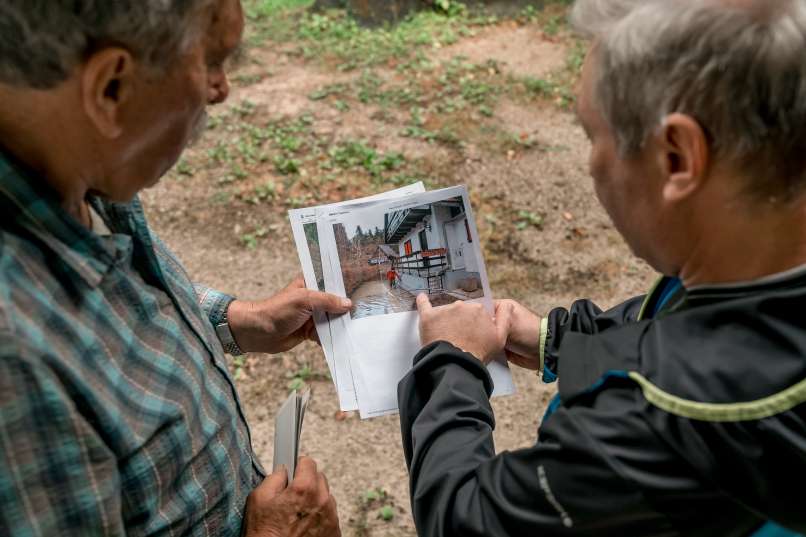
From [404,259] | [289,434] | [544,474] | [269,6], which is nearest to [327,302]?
[404,259]

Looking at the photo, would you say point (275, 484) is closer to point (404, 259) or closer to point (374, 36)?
point (404, 259)

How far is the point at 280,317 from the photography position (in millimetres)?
1908

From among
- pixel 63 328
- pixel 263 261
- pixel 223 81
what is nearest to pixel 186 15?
pixel 223 81

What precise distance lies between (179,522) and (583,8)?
112cm

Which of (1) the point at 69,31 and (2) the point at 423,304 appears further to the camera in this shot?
(2) the point at 423,304

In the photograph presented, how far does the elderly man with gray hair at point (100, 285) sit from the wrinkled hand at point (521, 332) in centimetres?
77

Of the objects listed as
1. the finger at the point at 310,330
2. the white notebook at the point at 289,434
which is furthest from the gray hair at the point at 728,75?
the finger at the point at 310,330

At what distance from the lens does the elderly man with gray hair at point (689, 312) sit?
3.38ft

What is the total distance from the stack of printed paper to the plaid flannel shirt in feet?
1.54

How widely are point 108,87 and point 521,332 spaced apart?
3.80 feet

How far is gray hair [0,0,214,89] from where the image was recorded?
0.95 meters

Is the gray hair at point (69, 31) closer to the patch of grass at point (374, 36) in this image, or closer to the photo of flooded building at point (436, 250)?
the photo of flooded building at point (436, 250)

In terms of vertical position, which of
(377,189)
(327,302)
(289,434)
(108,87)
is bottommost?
(289,434)

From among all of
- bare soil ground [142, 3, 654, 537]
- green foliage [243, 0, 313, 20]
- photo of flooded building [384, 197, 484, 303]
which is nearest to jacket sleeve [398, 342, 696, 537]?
photo of flooded building [384, 197, 484, 303]
